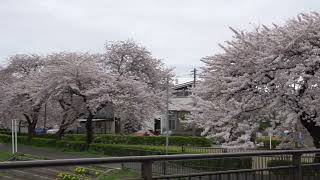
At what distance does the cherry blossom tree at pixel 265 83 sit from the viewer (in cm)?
1997

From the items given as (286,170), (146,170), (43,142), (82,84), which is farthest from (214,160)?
(43,142)

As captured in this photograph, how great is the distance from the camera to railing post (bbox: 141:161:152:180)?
232 inches

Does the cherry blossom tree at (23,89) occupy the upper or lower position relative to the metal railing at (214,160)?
upper

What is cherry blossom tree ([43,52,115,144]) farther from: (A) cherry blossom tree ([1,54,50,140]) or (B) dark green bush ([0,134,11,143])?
(B) dark green bush ([0,134,11,143])

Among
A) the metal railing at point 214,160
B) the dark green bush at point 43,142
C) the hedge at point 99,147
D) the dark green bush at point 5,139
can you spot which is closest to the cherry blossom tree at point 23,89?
the dark green bush at point 43,142

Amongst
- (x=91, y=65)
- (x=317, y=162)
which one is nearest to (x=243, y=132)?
(x=317, y=162)

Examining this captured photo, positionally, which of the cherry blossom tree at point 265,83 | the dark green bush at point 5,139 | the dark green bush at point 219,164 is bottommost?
the dark green bush at point 5,139

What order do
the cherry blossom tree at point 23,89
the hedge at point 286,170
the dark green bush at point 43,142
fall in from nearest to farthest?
the hedge at point 286,170 → the cherry blossom tree at point 23,89 → the dark green bush at point 43,142

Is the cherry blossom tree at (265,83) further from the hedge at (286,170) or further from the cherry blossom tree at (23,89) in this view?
the cherry blossom tree at (23,89)

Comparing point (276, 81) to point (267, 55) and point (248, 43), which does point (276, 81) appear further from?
point (248, 43)

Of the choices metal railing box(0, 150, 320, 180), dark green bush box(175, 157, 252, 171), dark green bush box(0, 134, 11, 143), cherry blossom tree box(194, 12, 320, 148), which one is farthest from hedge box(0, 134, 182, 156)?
dark green bush box(175, 157, 252, 171)

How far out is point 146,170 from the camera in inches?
233

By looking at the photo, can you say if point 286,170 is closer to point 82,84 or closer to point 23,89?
point 82,84

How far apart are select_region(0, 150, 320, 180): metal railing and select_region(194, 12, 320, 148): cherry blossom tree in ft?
35.7
